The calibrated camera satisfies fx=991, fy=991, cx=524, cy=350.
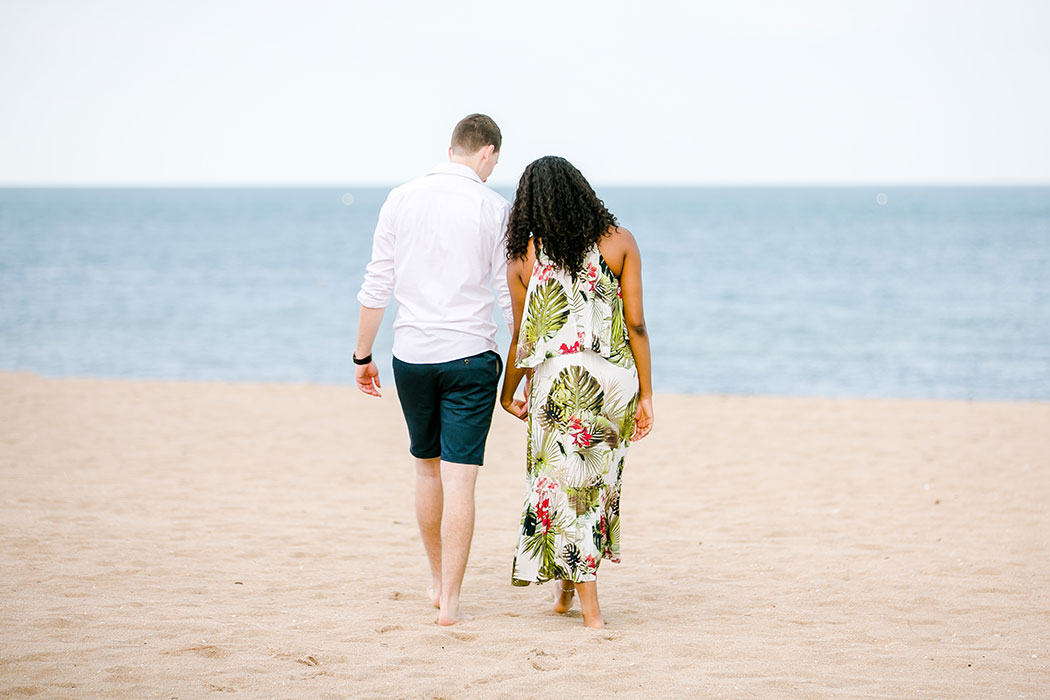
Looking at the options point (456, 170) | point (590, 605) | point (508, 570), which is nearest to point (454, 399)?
point (456, 170)

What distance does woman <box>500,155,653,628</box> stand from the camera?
380 centimetres

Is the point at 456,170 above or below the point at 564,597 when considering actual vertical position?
above

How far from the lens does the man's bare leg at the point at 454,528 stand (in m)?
3.96

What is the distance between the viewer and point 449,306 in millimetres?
3859

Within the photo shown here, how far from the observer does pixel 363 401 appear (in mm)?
11312

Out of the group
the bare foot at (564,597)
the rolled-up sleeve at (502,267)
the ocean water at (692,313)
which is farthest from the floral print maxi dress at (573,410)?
the ocean water at (692,313)

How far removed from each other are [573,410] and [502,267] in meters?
Result: 0.64

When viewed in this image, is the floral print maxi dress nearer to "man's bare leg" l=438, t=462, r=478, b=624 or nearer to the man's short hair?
"man's bare leg" l=438, t=462, r=478, b=624

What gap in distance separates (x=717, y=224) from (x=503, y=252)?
6735 centimetres

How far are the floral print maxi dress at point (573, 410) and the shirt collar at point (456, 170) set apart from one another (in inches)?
17.2

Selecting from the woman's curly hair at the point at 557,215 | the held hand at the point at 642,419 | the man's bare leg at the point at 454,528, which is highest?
the woman's curly hair at the point at 557,215

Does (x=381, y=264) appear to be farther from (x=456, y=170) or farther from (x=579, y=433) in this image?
(x=579, y=433)

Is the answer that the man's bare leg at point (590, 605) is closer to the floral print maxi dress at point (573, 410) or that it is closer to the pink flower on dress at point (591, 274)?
the floral print maxi dress at point (573, 410)

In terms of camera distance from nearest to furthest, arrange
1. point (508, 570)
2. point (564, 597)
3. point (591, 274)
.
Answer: point (591, 274) → point (564, 597) → point (508, 570)
